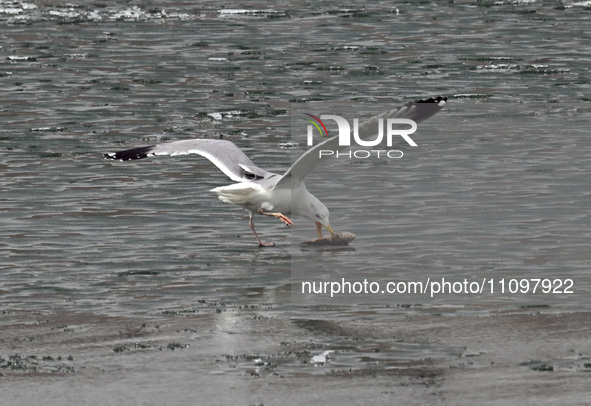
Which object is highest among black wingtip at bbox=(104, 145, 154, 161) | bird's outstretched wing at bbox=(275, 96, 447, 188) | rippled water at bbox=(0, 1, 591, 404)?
bird's outstretched wing at bbox=(275, 96, 447, 188)

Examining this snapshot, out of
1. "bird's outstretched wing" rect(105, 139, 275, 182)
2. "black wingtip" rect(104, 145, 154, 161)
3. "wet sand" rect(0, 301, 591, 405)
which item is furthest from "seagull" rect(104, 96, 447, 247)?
"wet sand" rect(0, 301, 591, 405)

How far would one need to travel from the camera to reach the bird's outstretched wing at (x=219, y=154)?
38.7ft

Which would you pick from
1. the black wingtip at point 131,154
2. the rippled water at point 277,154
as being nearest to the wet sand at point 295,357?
the rippled water at point 277,154

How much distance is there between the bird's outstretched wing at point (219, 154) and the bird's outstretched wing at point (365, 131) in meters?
0.45

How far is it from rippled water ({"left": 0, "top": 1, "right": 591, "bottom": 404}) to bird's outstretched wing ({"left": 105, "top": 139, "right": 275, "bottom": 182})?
556 millimetres

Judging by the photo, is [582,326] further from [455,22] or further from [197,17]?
[197,17]

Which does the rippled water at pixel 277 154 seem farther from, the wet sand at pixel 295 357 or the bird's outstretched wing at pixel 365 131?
the bird's outstretched wing at pixel 365 131

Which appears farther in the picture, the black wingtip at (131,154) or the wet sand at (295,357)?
the black wingtip at (131,154)

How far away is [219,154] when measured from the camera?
12.1m

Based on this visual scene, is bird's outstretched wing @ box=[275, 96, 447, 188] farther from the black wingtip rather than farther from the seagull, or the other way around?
the black wingtip

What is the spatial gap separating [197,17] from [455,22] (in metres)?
4.79

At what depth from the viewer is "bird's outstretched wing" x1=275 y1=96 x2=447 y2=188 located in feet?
34.6

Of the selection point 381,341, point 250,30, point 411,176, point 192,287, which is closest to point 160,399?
point 381,341

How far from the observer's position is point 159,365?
25.7ft
